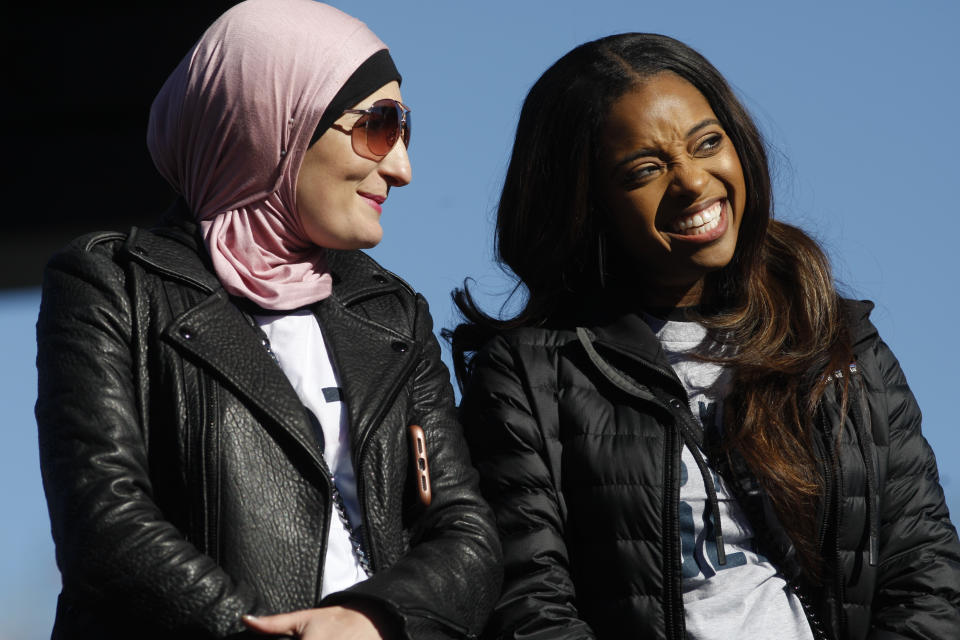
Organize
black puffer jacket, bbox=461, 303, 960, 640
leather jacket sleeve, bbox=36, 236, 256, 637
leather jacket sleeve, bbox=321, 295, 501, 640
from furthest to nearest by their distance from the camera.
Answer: black puffer jacket, bbox=461, 303, 960, 640 < leather jacket sleeve, bbox=321, 295, 501, 640 < leather jacket sleeve, bbox=36, 236, 256, 637

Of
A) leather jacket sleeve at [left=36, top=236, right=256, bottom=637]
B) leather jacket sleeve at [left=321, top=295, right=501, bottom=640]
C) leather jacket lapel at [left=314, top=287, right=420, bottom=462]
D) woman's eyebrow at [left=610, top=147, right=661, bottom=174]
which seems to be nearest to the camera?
leather jacket sleeve at [left=36, top=236, right=256, bottom=637]

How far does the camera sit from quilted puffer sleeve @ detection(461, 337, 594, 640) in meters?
3.96

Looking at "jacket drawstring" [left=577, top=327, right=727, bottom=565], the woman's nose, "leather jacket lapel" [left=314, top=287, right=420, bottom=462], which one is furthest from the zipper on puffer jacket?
the woman's nose

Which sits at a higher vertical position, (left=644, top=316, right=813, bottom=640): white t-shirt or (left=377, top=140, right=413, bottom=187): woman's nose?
(left=377, top=140, right=413, bottom=187): woman's nose

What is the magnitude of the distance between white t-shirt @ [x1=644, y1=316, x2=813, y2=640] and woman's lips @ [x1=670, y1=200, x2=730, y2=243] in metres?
0.48

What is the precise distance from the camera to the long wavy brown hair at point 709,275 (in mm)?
4199

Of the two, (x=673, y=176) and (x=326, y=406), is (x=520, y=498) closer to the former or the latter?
(x=326, y=406)

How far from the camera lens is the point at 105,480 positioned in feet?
11.1

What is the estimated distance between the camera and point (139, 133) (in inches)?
274

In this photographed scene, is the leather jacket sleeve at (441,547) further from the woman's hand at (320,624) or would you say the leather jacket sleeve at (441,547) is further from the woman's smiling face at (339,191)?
the woman's smiling face at (339,191)

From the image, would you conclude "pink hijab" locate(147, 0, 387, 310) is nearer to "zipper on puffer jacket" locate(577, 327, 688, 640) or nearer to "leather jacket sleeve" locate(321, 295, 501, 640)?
"leather jacket sleeve" locate(321, 295, 501, 640)

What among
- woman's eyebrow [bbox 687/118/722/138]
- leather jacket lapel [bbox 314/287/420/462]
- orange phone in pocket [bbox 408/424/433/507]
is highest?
woman's eyebrow [bbox 687/118/722/138]

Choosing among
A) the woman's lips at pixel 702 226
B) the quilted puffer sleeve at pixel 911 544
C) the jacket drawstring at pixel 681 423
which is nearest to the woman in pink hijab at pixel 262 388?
the jacket drawstring at pixel 681 423

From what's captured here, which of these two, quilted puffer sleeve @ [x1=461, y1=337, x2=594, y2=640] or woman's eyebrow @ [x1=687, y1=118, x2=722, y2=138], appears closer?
quilted puffer sleeve @ [x1=461, y1=337, x2=594, y2=640]
